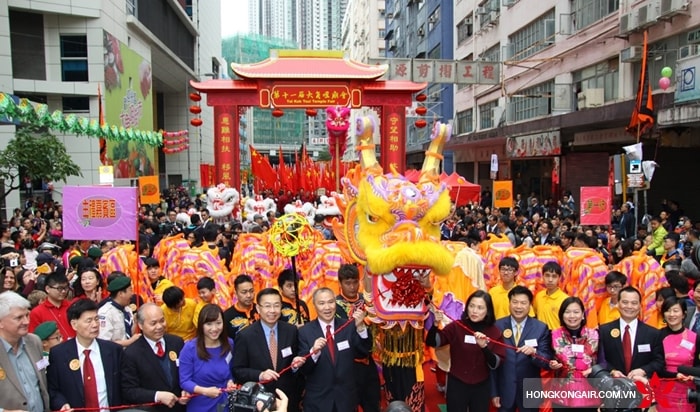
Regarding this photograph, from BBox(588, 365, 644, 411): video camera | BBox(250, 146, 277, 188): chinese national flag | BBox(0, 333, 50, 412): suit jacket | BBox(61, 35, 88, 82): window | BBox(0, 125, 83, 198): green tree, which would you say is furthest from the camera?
BBox(250, 146, 277, 188): chinese national flag

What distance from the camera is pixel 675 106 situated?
9.12m

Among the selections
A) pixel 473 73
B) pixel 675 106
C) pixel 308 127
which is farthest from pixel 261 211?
pixel 308 127

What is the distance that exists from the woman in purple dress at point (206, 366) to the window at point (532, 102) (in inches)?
541

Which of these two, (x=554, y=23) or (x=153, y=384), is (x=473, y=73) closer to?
(x=554, y=23)

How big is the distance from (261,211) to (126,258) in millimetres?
4996

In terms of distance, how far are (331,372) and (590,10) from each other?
13.2 m

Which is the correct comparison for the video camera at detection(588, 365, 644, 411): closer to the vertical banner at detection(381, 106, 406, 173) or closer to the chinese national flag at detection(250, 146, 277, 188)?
the vertical banner at detection(381, 106, 406, 173)

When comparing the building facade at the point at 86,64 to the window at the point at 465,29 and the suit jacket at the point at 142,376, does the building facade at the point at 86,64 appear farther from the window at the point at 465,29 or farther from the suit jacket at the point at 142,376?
the window at the point at 465,29

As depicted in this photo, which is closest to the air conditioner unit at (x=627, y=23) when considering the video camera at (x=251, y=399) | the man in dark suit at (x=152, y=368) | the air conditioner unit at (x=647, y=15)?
the air conditioner unit at (x=647, y=15)

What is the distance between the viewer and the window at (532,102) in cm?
1614

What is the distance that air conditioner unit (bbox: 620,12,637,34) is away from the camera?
11.3 meters

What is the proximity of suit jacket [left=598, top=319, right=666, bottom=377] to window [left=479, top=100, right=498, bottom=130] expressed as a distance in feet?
58.2

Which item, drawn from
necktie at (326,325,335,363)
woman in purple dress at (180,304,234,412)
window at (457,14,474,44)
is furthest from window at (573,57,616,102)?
woman in purple dress at (180,304,234,412)

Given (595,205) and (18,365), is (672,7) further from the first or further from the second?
(18,365)
